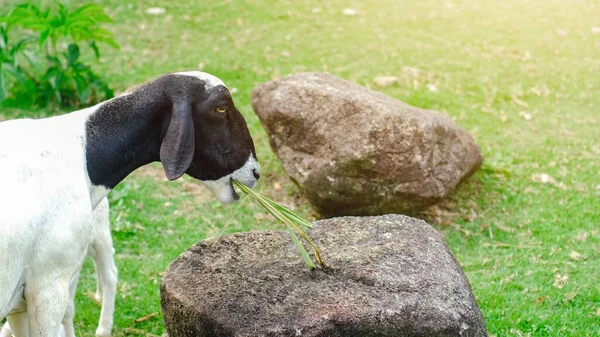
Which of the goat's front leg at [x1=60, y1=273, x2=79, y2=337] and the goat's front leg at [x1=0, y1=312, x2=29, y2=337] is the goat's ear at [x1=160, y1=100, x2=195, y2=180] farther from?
the goat's front leg at [x1=60, y1=273, x2=79, y2=337]

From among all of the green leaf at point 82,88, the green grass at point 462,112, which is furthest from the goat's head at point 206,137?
the green leaf at point 82,88

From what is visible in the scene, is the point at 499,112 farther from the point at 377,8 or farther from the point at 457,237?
the point at 377,8

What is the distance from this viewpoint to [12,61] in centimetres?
847

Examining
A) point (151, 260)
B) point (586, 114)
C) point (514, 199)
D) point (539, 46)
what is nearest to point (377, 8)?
point (539, 46)

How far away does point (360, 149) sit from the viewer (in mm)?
6531

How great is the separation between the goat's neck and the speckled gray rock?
0.74 metres

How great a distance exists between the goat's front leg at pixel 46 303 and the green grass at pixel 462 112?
5.65 ft

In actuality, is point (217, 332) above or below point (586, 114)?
above

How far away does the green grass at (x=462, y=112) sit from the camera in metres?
6.03

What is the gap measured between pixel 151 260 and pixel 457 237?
2.41 m

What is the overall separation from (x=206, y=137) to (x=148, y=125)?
0.28 meters

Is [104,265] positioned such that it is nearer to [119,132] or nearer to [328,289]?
[119,132]

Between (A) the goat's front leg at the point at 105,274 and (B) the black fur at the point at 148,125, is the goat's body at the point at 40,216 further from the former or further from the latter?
(A) the goat's front leg at the point at 105,274

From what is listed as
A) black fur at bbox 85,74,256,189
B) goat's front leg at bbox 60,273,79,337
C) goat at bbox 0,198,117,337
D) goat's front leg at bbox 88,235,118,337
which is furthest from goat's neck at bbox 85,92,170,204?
goat's front leg at bbox 88,235,118,337
